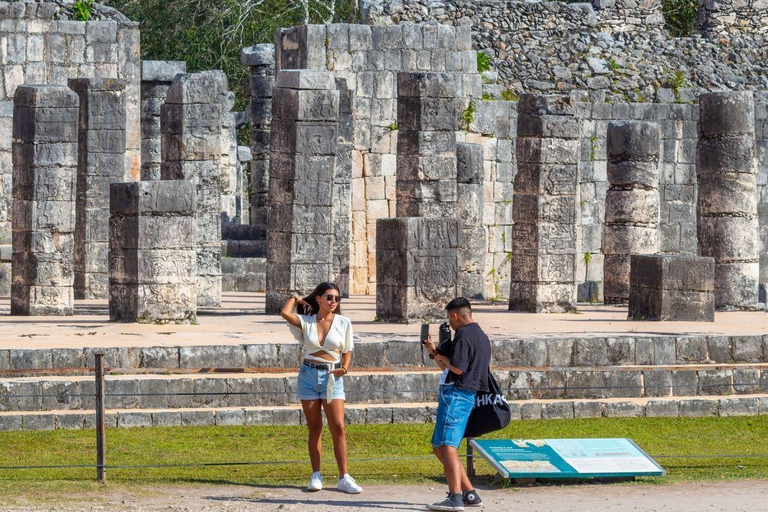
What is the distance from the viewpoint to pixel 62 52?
88.4 feet

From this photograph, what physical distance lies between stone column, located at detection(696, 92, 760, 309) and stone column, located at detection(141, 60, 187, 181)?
9201 mm

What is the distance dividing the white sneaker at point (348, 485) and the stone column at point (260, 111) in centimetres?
1833

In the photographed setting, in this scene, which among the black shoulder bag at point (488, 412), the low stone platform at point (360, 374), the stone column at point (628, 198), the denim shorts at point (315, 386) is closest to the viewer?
the black shoulder bag at point (488, 412)

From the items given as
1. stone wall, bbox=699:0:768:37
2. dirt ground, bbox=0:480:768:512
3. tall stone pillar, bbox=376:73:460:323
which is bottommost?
dirt ground, bbox=0:480:768:512

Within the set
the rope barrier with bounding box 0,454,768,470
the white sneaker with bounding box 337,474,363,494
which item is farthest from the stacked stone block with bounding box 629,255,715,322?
the white sneaker with bounding box 337,474,363,494

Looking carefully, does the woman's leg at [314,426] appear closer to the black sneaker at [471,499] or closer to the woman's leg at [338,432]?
the woman's leg at [338,432]

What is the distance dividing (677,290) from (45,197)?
8140 millimetres

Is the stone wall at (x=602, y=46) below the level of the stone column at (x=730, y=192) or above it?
above

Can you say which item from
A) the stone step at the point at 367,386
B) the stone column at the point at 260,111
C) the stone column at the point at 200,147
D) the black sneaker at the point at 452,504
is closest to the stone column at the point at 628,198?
the stone column at the point at 200,147

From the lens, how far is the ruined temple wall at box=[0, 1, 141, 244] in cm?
2656

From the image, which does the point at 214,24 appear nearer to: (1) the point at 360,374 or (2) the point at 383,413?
(1) the point at 360,374

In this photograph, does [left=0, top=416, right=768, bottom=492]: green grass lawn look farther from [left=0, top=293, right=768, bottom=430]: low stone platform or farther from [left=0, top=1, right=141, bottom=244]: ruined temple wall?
[left=0, top=1, right=141, bottom=244]: ruined temple wall

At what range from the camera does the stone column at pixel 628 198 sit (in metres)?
25.4

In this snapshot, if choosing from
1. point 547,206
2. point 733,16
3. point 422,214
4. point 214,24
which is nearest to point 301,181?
point 422,214
